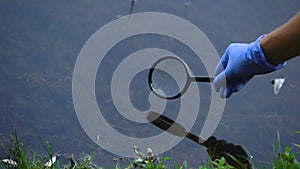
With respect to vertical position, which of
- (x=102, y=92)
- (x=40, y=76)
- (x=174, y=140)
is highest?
(x=40, y=76)

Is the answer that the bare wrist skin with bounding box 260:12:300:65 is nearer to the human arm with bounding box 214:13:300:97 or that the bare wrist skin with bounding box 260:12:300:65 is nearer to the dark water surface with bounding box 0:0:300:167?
the human arm with bounding box 214:13:300:97

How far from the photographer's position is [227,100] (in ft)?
7.57

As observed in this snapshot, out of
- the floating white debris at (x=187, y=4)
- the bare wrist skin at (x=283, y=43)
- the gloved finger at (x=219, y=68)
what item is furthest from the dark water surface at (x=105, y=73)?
the bare wrist skin at (x=283, y=43)

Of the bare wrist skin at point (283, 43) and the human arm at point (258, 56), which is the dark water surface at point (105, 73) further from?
the bare wrist skin at point (283, 43)

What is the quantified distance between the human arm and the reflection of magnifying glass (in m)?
0.18

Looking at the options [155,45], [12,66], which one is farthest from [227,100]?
[12,66]

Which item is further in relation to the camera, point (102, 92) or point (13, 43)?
point (13, 43)

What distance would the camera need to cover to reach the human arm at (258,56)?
1.44 m

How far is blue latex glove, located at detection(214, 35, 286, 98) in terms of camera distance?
1746mm

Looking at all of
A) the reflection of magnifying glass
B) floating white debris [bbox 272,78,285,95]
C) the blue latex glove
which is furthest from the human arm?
floating white debris [bbox 272,78,285,95]

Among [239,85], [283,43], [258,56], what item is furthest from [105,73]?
[283,43]

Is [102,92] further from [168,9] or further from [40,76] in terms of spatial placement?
[168,9]

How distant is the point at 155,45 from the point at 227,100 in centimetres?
58

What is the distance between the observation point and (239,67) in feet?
6.32
